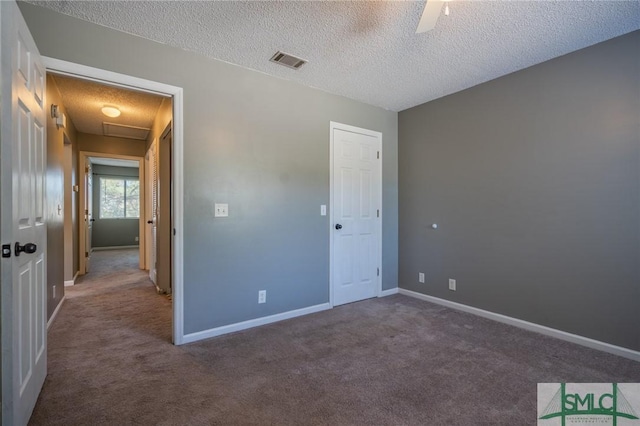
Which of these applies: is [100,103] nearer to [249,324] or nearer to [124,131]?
[124,131]

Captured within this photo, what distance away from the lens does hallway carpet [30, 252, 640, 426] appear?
1.72 metres

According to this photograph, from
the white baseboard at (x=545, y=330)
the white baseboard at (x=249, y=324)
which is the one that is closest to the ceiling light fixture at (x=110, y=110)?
the white baseboard at (x=249, y=324)

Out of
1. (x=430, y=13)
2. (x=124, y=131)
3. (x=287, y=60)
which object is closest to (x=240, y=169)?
(x=287, y=60)

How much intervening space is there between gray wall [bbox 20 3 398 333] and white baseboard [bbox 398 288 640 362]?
4.89 feet

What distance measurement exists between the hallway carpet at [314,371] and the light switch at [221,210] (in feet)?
3.69

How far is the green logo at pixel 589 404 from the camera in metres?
1.72

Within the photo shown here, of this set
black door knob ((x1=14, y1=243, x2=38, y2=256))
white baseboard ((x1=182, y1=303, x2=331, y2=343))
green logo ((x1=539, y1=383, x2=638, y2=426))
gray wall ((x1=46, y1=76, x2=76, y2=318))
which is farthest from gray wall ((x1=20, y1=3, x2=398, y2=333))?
green logo ((x1=539, y1=383, x2=638, y2=426))

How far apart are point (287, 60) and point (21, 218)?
227 cm

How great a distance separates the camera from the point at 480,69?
9.77 ft

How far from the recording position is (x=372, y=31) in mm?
2330

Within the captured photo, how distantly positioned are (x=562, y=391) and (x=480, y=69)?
2769 mm

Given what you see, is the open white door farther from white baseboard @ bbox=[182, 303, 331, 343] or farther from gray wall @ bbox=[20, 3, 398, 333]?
white baseboard @ bbox=[182, 303, 331, 343]

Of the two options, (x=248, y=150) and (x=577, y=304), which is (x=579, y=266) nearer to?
(x=577, y=304)

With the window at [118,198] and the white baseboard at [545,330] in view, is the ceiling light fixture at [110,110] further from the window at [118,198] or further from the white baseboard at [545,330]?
the window at [118,198]
